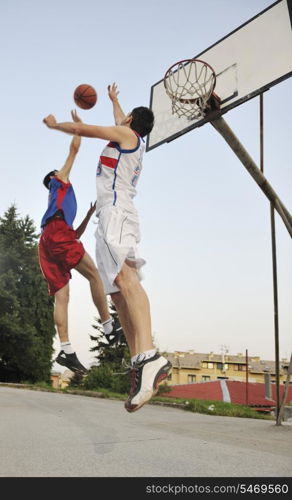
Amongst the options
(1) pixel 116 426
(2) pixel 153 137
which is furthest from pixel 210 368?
(2) pixel 153 137

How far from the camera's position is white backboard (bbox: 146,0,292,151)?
15.3 feet

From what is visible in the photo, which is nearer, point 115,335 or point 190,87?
point 115,335

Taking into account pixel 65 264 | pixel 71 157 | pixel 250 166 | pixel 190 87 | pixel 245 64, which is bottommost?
pixel 65 264

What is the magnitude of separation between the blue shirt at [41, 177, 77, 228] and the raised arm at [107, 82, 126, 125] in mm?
766

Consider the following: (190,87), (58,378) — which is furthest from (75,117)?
(58,378)

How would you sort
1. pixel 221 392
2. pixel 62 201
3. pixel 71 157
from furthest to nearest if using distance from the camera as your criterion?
pixel 221 392
pixel 71 157
pixel 62 201

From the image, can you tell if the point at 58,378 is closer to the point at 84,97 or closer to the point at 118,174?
the point at 84,97

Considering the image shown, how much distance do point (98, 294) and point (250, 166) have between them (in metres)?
3.31

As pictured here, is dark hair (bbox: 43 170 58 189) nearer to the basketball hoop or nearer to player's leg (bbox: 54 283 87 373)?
player's leg (bbox: 54 283 87 373)

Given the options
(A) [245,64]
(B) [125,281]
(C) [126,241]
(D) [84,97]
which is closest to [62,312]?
(B) [125,281]

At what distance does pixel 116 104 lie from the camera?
3.33 metres

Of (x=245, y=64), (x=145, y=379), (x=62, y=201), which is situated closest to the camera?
(x=145, y=379)

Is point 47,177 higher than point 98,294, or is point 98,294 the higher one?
point 47,177

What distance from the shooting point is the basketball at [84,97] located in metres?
3.13
